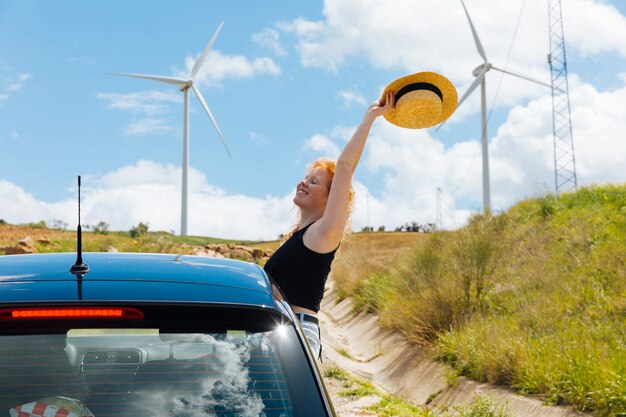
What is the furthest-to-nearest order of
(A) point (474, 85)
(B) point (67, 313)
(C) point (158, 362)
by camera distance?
1. (A) point (474, 85)
2. (C) point (158, 362)
3. (B) point (67, 313)

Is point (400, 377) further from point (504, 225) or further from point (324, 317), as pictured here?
point (504, 225)

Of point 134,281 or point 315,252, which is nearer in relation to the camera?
point 134,281

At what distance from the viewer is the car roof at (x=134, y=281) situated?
2564mm

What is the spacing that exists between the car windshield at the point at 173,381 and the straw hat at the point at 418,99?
2324 millimetres

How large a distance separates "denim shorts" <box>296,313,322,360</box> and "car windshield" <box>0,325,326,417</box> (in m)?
1.35

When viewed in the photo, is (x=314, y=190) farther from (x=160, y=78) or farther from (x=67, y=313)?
(x=160, y=78)

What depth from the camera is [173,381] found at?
8.23ft

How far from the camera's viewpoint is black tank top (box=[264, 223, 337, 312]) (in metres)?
4.08

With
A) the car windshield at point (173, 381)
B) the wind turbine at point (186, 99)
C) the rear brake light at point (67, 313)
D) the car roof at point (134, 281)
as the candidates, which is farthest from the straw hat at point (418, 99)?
the wind turbine at point (186, 99)

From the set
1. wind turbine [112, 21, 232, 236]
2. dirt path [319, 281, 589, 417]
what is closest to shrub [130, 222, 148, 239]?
wind turbine [112, 21, 232, 236]

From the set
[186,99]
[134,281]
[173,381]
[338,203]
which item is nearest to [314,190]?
[338,203]

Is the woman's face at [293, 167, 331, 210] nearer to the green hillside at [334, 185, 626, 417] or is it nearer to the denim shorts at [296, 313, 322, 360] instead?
the denim shorts at [296, 313, 322, 360]

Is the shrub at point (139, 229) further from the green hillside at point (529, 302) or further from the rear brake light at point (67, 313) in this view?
the rear brake light at point (67, 313)

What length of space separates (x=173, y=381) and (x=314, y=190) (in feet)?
6.95
